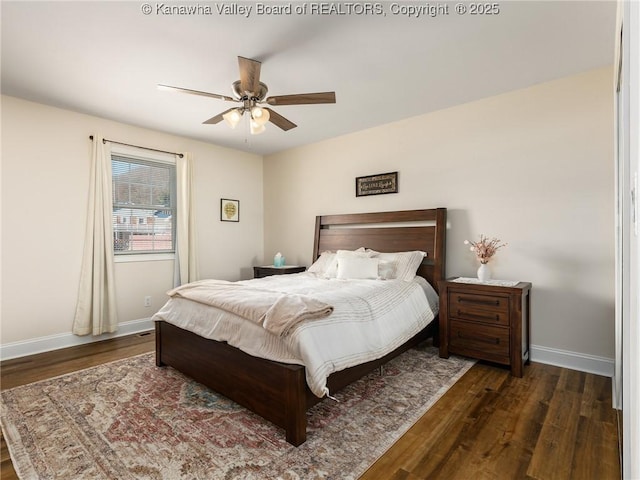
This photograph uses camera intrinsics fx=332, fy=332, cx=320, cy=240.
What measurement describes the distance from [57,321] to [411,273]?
152 inches

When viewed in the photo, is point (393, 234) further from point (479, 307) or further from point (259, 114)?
point (259, 114)

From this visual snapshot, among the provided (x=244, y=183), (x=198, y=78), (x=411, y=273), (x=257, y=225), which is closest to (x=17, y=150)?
(x=198, y=78)

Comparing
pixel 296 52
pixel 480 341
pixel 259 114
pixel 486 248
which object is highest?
pixel 296 52

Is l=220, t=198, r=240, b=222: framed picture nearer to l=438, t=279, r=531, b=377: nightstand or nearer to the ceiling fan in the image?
the ceiling fan

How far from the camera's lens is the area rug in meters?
1.72

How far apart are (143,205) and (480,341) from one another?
4.21 meters

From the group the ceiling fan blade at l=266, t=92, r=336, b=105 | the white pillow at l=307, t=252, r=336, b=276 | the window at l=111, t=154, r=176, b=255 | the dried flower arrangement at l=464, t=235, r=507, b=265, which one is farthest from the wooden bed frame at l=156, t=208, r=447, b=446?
the ceiling fan blade at l=266, t=92, r=336, b=105

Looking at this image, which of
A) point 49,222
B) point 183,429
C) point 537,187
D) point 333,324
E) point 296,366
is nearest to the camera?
point 296,366

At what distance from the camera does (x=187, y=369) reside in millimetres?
2742

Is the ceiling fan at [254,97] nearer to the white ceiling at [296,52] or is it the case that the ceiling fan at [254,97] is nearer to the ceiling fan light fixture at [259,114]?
the ceiling fan light fixture at [259,114]

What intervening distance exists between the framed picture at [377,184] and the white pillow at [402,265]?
88cm

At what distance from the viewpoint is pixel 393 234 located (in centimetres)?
402

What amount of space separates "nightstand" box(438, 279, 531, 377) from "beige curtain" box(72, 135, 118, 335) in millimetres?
3704

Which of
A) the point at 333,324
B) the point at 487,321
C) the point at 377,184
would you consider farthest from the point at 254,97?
the point at 487,321
